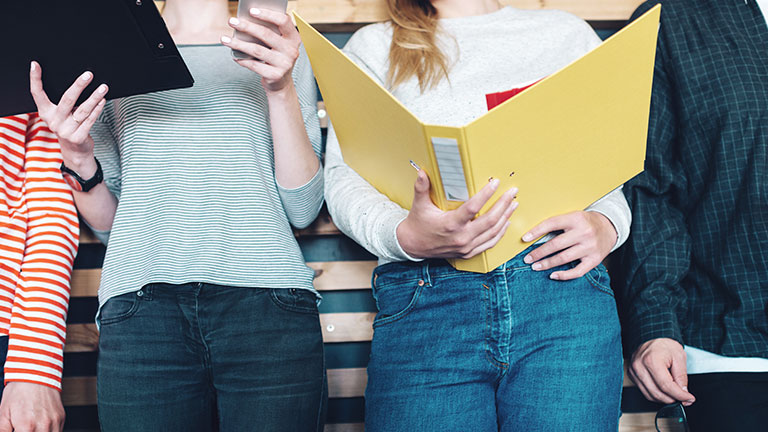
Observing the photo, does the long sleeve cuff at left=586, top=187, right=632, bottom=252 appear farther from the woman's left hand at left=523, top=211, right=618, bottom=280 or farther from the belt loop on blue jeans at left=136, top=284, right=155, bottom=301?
the belt loop on blue jeans at left=136, top=284, right=155, bottom=301

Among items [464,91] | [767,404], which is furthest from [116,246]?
[767,404]

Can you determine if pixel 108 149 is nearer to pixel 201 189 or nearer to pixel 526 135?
pixel 201 189

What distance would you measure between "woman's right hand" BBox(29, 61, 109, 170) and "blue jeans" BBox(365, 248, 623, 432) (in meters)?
0.63

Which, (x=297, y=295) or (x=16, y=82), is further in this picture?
(x=297, y=295)

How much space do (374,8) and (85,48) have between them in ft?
2.31

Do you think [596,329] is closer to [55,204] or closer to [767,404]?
[767,404]

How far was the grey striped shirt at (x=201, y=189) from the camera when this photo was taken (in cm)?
98

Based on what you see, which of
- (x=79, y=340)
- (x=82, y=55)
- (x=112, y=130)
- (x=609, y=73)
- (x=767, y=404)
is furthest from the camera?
(x=79, y=340)

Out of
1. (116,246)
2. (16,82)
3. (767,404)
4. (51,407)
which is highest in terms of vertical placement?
(16,82)

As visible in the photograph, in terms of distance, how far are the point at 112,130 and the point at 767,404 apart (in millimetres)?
1377

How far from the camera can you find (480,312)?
0.88m

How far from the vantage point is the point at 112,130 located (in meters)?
1.15

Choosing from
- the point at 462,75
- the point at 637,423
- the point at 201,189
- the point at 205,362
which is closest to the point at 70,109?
the point at 201,189

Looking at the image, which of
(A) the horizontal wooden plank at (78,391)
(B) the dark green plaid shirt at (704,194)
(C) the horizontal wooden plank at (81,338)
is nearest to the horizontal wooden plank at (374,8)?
(B) the dark green plaid shirt at (704,194)
